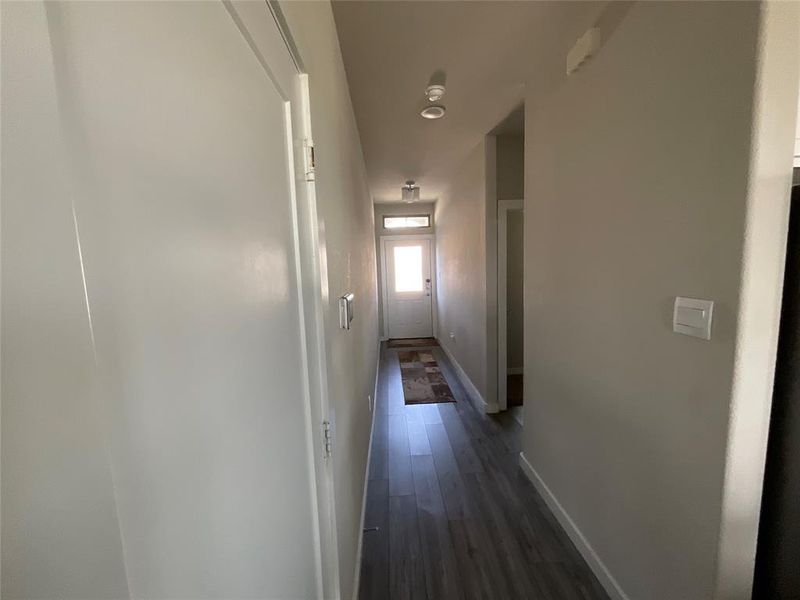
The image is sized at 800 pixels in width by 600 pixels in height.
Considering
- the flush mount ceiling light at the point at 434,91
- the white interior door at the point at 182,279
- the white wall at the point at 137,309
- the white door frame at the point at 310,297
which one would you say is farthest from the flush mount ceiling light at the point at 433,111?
the white wall at the point at 137,309

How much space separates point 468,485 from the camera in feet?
7.30

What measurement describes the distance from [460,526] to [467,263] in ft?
8.73

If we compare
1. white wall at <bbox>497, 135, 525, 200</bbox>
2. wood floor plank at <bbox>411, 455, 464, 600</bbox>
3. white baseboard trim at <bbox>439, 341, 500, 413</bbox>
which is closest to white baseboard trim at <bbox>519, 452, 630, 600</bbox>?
wood floor plank at <bbox>411, 455, 464, 600</bbox>

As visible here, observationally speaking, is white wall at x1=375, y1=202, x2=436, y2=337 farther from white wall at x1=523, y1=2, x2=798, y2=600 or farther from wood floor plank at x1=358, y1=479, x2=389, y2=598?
white wall at x1=523, y1=2, x2=798, y2=600

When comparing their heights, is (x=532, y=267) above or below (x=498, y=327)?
above

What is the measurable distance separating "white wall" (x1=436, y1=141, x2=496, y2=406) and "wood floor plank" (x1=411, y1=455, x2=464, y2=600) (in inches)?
49.8

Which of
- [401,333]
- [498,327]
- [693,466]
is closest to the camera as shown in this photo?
[693,466]

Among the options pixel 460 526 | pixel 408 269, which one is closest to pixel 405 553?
pixel 460 526

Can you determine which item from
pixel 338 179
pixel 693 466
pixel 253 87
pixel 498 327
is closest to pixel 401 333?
pixel 498 327

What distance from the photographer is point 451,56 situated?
187 cm

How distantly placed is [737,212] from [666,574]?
4.16ft

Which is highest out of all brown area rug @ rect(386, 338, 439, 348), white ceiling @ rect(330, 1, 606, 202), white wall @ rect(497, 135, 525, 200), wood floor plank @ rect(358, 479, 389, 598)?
white ceiling @ rect(330, 1, 606, 202)

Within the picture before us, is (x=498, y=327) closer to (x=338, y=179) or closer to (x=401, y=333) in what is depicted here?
(x=338, y=179)

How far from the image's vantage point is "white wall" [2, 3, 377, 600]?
0.22 m
